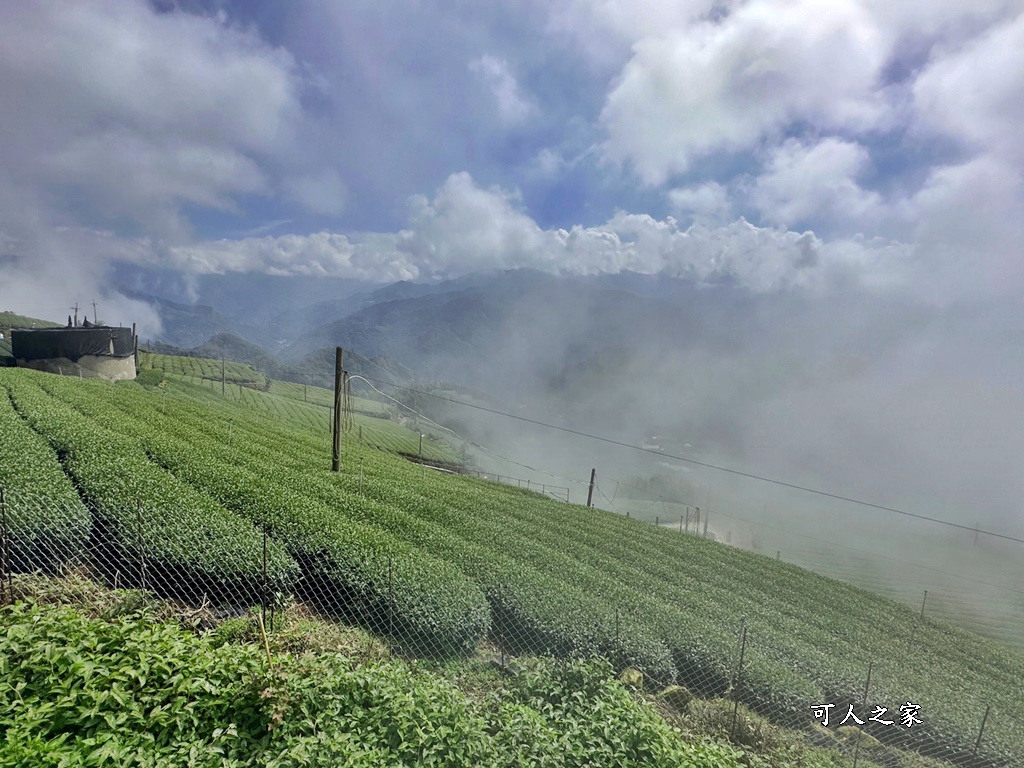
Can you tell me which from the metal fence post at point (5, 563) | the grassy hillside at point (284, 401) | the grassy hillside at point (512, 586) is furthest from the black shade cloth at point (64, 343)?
the metal fence post at point (5, 563)

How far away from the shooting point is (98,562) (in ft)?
28.2

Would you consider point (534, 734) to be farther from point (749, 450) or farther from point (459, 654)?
point (749, 450)

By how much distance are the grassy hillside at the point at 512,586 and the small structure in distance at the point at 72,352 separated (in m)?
32.9

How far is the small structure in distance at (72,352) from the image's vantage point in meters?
49.0

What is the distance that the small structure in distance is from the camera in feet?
161

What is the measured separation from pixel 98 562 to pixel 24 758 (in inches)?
236

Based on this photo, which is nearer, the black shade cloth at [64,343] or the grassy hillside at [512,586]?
the grassy hillside at [512,586]

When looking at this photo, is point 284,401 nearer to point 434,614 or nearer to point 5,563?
point 434,614

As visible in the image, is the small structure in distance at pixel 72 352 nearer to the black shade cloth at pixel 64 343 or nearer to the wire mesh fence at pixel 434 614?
the black shade cloth at pixel 64 343

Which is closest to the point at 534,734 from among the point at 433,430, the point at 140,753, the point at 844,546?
the point at 140,753

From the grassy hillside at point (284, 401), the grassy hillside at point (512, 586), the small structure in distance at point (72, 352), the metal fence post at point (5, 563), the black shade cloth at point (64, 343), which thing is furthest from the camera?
the grassy hillside at point (284, 401)

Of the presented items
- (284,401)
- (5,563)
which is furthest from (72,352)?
(5,563)

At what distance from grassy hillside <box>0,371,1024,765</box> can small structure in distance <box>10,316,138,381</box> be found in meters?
32.9

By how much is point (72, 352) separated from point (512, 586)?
193ft
